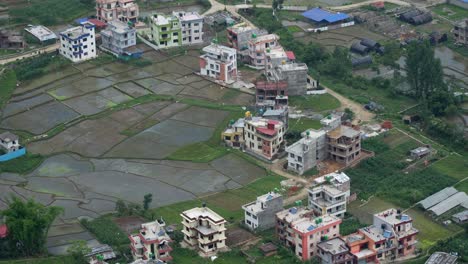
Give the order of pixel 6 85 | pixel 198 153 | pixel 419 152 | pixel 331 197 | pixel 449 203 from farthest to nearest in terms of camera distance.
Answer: pixel 6 85 < pixel 198 153 < pixel 419 152 < pixel 449 203 < pixel 331 197

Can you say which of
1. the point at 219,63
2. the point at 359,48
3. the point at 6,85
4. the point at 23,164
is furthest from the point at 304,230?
the point at 359,48

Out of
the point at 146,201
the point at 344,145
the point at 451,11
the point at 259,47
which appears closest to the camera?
the point at 146,201

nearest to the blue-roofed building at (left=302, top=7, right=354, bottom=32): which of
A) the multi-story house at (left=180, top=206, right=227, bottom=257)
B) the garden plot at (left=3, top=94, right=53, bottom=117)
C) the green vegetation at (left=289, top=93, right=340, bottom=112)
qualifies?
the green vegetation at (left=289, top=93, right=340, bottom=112)

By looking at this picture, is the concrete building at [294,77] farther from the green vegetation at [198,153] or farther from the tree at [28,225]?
the tree at [28,225]

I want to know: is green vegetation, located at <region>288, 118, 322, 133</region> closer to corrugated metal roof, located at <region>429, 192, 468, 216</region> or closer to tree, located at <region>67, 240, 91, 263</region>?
corrugated metal roof, located at <region>429, 192, 468, 216</region>

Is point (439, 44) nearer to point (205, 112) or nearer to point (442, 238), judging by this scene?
point (205, 112)

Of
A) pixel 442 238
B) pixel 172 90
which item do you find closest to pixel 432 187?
pixel 442 238

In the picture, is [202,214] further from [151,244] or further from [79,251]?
[79,251]
